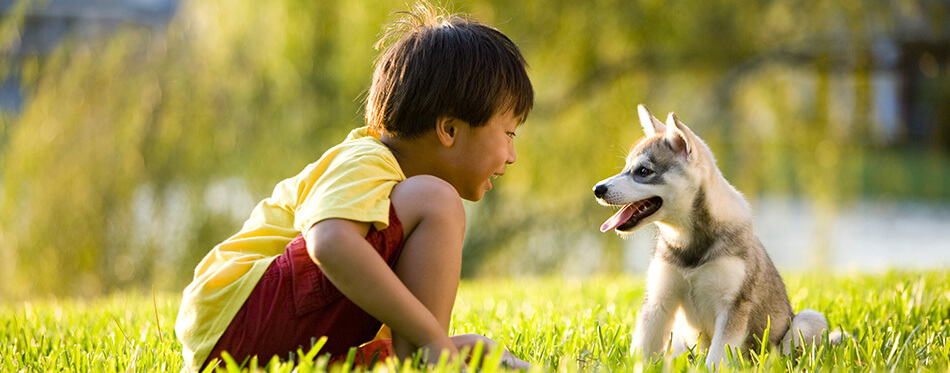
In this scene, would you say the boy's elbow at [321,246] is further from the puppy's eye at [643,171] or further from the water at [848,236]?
the water at [848,236]

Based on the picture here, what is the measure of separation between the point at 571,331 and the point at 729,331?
65cm

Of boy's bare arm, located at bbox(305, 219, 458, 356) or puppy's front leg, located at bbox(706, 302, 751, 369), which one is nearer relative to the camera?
boy's bare arm, located at bbox(305, 219, 458, 356)

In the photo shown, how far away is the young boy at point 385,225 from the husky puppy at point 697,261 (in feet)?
1.60

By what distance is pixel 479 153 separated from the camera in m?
2.34

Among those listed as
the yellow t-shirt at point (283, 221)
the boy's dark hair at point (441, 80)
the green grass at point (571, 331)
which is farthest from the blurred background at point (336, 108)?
the yellow t-shirt at point (283, 221)

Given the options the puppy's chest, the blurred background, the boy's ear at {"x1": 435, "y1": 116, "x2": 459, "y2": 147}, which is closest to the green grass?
the puppy's chest

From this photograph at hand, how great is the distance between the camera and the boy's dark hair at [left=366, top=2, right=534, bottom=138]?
2.28 metres

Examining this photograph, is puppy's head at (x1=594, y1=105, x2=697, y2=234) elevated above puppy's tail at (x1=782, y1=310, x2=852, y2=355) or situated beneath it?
elevated above

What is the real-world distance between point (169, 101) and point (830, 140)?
516 centimetres

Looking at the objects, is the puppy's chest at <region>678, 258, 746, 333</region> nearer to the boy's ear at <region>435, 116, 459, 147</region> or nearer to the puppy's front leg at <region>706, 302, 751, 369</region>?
the puppy's front leg at <region>706, 302, 751, 369</region>

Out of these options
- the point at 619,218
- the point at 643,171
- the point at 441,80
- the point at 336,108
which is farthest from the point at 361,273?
the point at 336,108

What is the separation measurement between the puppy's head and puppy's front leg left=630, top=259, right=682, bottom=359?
16cm

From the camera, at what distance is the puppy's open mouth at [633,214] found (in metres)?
2.62

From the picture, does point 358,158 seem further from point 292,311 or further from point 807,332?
point 807,332
